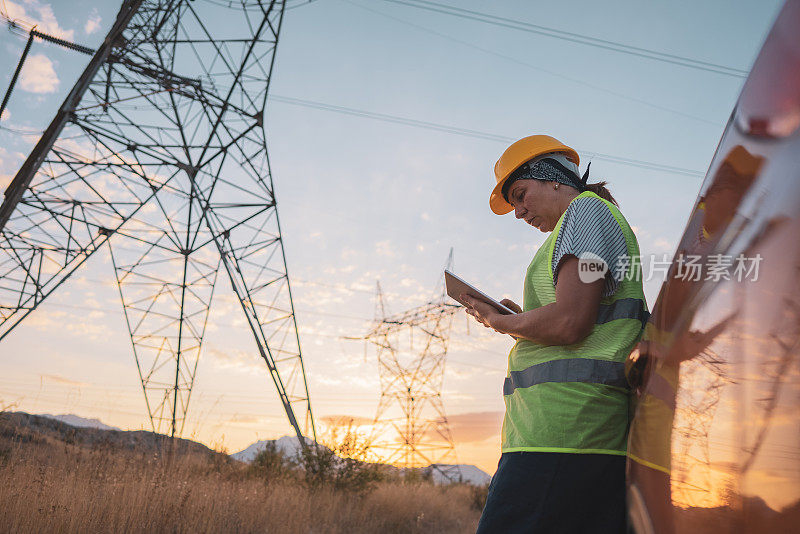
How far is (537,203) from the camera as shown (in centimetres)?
183

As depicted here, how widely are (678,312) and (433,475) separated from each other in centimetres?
1932

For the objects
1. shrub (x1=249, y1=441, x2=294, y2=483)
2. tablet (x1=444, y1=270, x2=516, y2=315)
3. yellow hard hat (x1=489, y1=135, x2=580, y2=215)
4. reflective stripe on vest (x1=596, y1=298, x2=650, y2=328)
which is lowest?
shrub (x1=249, y1=441, x2=294, y2=483)

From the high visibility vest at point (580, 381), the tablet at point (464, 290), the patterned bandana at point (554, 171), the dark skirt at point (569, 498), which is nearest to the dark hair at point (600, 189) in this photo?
the patterned bandana at point (554, 171)

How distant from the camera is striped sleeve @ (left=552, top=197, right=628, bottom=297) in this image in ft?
4.40

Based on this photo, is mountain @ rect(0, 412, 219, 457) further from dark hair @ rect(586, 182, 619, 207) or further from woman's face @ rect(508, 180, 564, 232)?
dark hair @ rect(586, 182, 619, 207)

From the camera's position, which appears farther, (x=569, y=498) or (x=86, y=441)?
(x=86, y=441)

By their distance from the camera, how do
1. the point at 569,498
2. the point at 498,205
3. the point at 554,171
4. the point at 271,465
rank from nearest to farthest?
1. the point at 569,498
2. the point at 554,171
3. the point at 498,205
4. the point at 271,465

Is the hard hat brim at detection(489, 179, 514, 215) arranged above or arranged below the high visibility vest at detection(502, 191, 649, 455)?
above

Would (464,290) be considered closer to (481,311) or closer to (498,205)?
(481,311)

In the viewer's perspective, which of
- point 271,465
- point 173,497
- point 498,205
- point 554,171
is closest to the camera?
point 554,171

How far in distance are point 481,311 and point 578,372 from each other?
439mm

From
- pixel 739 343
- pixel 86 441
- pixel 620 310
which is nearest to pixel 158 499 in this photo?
pixel 620 310

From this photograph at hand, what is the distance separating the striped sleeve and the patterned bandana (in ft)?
1.30

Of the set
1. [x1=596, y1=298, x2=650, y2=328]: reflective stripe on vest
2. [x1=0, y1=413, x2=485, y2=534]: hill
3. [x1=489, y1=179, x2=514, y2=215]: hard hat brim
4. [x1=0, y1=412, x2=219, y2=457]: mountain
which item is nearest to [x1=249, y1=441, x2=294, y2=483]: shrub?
[x1=0, y1=413, x2=485, y2=534]: hill
